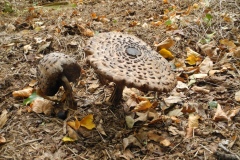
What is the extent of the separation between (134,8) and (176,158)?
427 centimetres

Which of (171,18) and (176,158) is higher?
(171,18)

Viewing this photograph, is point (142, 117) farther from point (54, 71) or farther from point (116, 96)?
point (54, 71)

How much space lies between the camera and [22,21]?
5547mm

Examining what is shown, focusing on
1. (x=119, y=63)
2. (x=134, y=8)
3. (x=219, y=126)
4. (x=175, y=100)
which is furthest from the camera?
(x=134, y=8)

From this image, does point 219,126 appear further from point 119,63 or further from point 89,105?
point 89,105

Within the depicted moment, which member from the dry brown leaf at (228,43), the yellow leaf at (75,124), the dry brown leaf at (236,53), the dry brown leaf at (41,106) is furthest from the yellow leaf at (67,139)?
the dry brown leaf at (228,43)

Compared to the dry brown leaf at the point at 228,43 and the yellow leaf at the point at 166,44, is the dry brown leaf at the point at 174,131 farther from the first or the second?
the dry brown leaf at the point at 228,43

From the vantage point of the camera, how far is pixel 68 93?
302 cm

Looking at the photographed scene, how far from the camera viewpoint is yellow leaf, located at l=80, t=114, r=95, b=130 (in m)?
2.90

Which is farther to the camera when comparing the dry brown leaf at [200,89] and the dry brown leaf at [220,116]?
the dry brown leaf at [200,89]

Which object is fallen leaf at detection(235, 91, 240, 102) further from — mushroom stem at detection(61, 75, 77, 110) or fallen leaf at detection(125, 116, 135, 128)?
mushroom stem at detection(61, 75, 77, 110)

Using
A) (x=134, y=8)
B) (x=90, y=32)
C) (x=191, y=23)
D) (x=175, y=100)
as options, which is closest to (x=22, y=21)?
(x=90, y=32)

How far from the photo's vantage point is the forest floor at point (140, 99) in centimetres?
271

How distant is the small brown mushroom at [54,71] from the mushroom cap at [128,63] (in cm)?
30
